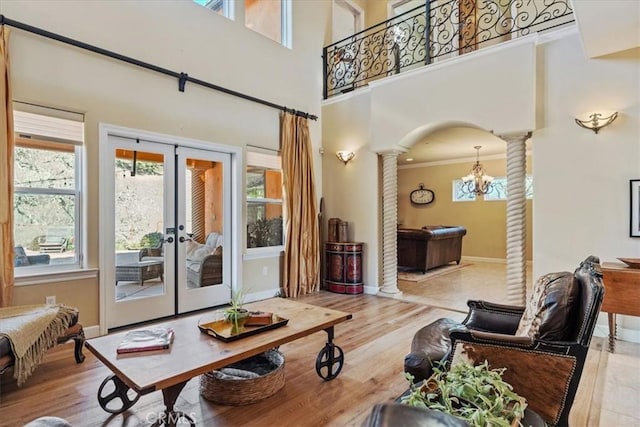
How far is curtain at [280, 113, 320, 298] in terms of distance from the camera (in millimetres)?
5188

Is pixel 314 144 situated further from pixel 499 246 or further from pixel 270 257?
pixel 499 246

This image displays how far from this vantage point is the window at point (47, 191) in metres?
3.06

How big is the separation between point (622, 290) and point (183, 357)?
351 cm

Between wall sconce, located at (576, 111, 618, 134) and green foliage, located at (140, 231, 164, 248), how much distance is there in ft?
15.6

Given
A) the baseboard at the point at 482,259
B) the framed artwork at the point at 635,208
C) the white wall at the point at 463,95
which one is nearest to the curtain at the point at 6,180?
the white wall at the point at 463,95

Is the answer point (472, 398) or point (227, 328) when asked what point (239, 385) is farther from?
point (472, 398)

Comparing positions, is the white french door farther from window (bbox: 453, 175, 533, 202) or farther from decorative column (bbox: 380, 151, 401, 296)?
window (bbox: 453, 175, 533, 202)

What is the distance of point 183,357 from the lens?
1842 millimetres

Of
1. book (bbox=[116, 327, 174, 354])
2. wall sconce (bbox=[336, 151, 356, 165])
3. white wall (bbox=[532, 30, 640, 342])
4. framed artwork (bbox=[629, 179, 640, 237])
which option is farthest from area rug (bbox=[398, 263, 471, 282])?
book (bbox=[116, 327, 174, 354])

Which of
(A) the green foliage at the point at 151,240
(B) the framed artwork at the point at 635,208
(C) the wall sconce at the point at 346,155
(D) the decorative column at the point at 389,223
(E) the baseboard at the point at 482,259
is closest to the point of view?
(B) the framed artwork at the point at 635,208

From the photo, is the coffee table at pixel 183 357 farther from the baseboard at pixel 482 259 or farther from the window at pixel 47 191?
the baseboard at pixel 482 259

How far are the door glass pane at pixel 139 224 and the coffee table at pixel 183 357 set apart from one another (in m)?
1.57

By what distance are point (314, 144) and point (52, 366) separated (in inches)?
173

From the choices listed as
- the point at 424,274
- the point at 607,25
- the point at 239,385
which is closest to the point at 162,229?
the point at 239,385
